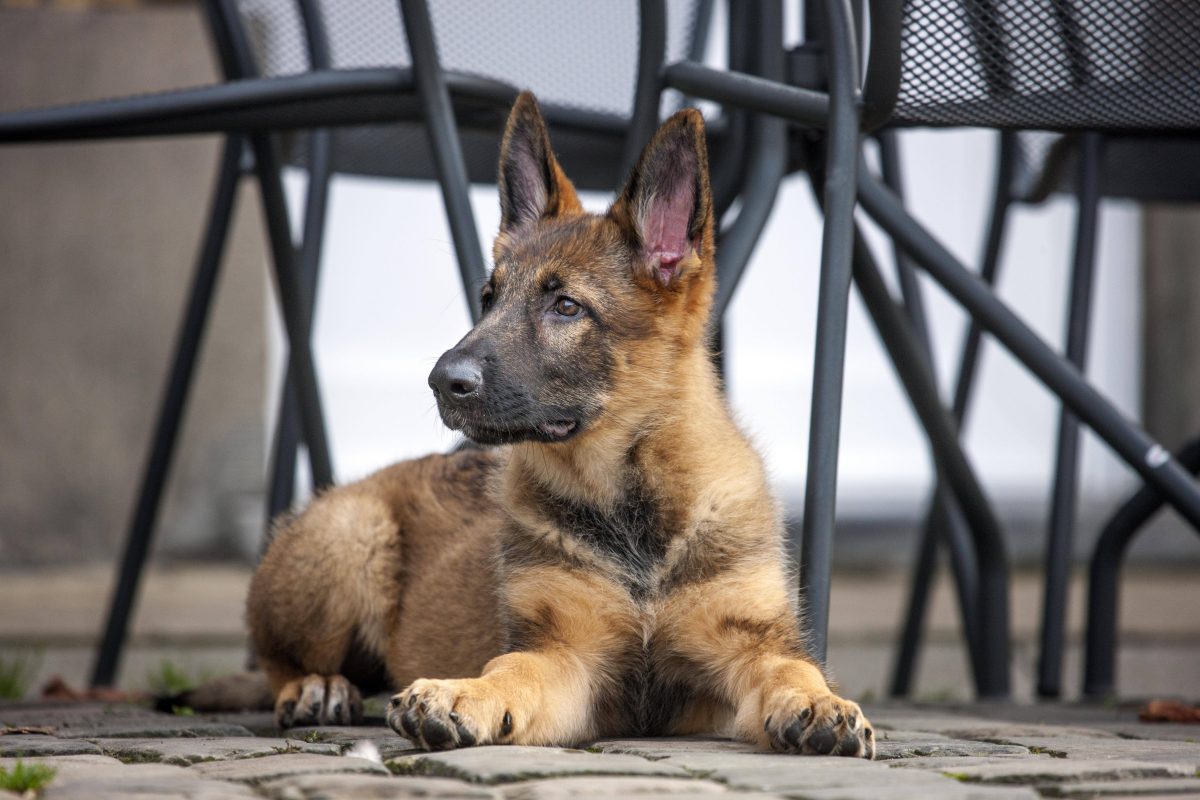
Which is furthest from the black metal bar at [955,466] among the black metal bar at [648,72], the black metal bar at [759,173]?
the black metal bar at [648,72]

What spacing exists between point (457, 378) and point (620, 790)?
3.75 feet

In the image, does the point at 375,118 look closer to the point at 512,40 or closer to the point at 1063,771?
the point at 512,40

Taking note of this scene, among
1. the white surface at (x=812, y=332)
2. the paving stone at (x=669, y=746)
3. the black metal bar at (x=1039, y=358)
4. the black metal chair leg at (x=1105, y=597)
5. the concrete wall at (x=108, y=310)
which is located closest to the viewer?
the paving stone at (x=669, y=746)

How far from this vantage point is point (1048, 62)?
3.27 metres

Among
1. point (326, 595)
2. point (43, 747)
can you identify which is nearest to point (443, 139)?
point (326, 595)

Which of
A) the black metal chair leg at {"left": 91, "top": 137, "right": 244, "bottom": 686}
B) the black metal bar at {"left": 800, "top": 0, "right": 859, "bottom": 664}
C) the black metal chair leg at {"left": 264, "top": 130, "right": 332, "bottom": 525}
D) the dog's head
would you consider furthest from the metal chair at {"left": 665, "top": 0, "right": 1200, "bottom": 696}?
the black metal chair leg at {"left": 91, "top": 137, "right": 244, "bottom": 686}

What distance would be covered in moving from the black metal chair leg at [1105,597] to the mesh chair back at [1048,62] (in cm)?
132

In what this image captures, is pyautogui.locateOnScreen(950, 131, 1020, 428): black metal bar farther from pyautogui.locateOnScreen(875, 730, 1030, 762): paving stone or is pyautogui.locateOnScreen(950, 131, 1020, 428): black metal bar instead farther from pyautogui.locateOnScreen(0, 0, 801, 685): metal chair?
pyautogui.locateOnScreen(875, 730, 1030, 762): paving stone

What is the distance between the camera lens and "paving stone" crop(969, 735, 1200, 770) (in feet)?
8.73

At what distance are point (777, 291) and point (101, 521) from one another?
143 inches

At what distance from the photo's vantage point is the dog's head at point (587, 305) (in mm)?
3150

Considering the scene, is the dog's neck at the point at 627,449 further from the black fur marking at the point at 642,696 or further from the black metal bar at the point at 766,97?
the black metal bar at the point at 766,97

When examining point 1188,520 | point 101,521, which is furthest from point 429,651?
point 101,521

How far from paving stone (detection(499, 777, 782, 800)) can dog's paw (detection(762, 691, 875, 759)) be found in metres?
0.43
